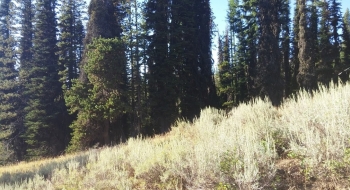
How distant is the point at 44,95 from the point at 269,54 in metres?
18.5

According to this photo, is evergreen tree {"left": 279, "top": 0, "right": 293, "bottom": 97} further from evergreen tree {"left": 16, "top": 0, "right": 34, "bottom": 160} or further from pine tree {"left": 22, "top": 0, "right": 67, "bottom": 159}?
evergreen tree {"left": 16, "top": 0, "right": 34, "bottom": 160}

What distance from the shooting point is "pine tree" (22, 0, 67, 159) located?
2080 centimetres

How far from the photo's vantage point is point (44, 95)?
22188 millimetres

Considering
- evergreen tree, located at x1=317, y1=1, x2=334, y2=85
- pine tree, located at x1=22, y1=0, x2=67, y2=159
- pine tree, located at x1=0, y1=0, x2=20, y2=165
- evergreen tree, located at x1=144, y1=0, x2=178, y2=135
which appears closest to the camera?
evergreen tree, located at x1=144, y1=0, x2=178, y2=135

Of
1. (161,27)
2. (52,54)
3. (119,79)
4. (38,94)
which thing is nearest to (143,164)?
(119,79)

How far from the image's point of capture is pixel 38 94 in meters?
22.0

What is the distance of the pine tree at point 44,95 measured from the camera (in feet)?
68.2

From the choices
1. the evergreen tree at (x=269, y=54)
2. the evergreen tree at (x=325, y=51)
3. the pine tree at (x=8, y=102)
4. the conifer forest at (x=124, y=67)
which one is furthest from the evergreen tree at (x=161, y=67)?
the evergreen tree at (x=325, y=51)

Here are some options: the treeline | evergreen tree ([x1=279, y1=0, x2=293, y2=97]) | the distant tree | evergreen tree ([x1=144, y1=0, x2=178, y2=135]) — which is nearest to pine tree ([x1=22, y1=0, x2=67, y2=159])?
the distant tree

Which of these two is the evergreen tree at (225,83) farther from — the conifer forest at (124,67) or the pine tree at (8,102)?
the pine tree at (8,102)

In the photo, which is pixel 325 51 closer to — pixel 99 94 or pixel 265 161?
pixel 99 94

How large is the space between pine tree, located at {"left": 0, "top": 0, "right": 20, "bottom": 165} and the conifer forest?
0.08 m

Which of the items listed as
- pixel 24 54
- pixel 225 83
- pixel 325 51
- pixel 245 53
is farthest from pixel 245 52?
pixel 24 54

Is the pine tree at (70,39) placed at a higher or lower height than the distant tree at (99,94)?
higher
